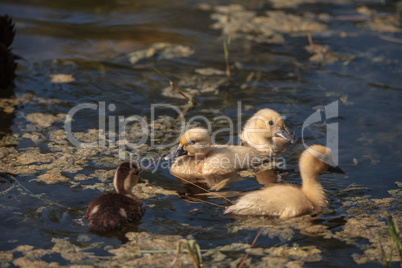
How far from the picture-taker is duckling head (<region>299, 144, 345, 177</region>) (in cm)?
459

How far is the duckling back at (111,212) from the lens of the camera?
161 inches

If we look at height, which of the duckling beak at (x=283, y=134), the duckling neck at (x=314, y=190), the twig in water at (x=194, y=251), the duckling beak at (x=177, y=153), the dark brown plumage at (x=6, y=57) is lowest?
the twig in water at (x=194, y=251)

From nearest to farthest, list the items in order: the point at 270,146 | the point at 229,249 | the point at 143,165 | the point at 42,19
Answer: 1. the point at 229,249
2. the point at 143,165
3. the point at 270,146
4. the point at 42,19

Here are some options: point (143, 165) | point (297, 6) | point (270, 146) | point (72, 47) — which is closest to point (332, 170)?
point (270, 146)

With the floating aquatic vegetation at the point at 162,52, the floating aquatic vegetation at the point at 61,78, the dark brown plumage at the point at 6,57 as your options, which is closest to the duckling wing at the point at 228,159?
the floating aquatic vegetation at the point at 61,78

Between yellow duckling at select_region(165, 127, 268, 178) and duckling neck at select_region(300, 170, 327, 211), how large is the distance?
2.89 feet

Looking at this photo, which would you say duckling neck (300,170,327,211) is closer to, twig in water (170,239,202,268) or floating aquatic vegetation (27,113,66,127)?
twig in water (170,239,202,268)

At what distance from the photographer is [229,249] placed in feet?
12.8

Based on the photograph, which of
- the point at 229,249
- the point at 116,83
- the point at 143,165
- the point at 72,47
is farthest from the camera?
the point at 72,47

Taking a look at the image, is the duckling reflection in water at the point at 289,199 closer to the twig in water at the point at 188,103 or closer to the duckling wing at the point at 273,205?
the duckling wing at the point at 273,205

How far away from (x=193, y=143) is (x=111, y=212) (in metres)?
1.36

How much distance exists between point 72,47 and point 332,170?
16.0 feet

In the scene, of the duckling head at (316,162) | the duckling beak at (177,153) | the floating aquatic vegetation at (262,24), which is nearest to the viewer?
the duckling head at (316,162)

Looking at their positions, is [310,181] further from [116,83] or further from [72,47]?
[72,47]
